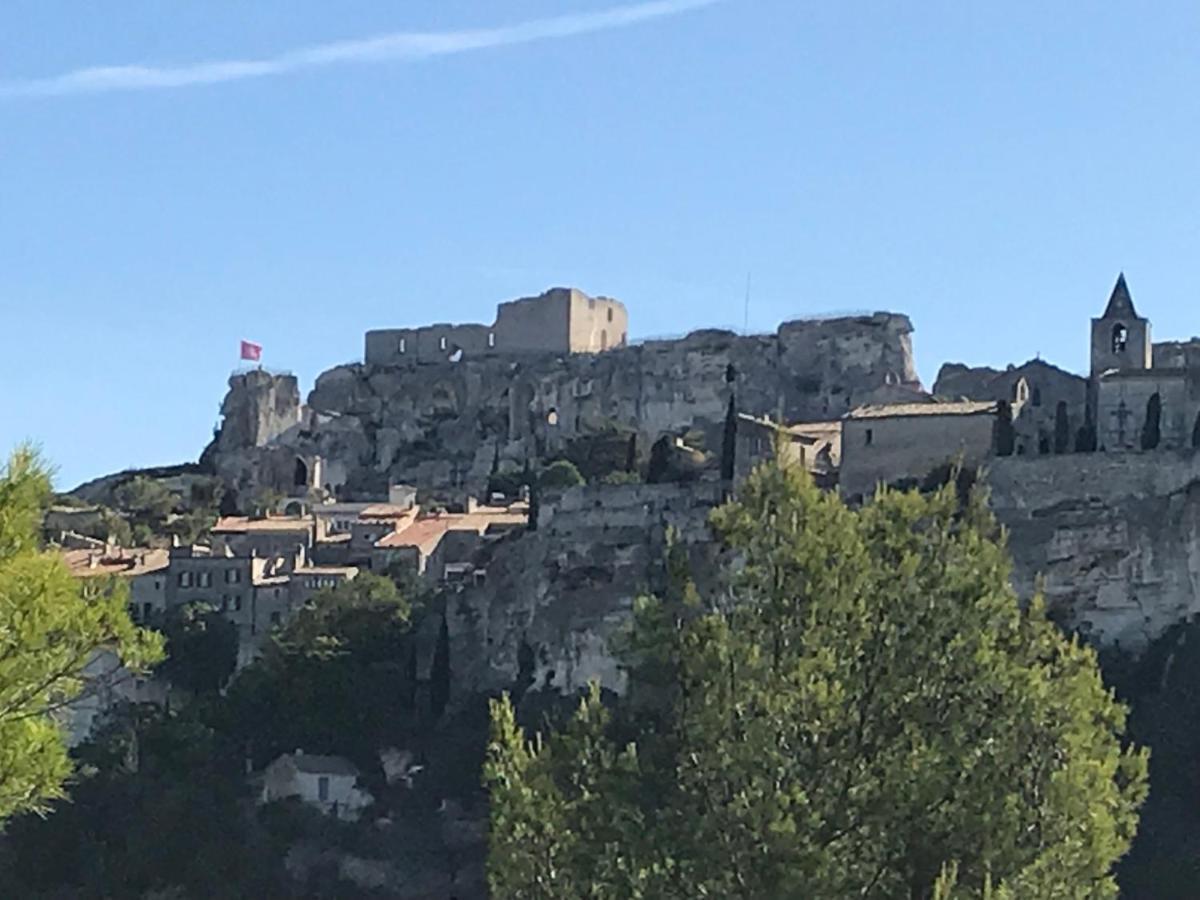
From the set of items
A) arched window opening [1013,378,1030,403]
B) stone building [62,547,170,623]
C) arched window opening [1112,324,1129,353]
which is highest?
arched window opening [1112,324,1129,353]

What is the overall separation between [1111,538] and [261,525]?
2820 cm

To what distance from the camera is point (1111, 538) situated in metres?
50.4

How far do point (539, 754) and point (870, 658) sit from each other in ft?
8.97

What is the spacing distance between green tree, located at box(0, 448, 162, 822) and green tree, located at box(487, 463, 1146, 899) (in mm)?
4321

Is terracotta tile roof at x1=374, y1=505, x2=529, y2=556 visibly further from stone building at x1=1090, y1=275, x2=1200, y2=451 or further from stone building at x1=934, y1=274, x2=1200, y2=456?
stone building at x1=1090, y1=275, x2=1200, y2=451

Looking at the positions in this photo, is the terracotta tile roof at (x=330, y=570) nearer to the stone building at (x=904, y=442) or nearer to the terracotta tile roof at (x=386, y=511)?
the terracotta tile roof at (x=386, y=511)

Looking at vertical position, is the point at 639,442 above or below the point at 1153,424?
above

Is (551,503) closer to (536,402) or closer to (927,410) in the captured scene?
(927,410)

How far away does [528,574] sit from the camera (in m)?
56.7

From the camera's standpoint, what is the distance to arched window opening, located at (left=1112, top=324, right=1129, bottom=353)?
62.2 m

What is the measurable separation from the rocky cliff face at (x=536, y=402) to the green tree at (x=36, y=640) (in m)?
64.3

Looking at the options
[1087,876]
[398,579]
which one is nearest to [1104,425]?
[398,579]

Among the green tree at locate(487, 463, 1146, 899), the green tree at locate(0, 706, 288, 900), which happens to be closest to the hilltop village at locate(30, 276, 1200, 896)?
the green tree at locate(0, 706, 288, 900)

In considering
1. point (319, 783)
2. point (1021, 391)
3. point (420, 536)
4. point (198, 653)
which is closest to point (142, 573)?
point (198, 653)
